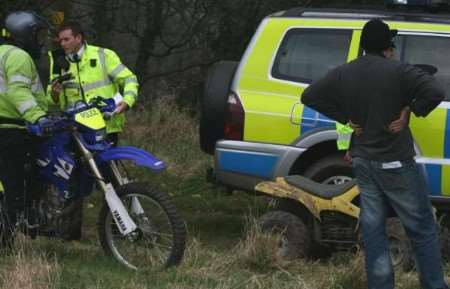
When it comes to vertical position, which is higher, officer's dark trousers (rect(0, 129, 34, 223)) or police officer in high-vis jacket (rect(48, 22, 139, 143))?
police officer in high-vis jacket (rect(48, 22, 139, 143))

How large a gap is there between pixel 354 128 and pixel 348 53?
1.91 meters

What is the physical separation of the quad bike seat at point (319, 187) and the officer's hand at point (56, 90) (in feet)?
5.80

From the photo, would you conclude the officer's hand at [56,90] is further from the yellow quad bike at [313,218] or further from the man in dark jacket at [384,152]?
the man in dark jacket at [384,152]

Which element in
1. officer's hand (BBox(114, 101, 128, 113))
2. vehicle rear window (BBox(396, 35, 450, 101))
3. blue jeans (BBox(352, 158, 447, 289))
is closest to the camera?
blue jeans (BBox(352, 158, 447, 289))

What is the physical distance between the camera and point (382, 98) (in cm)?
530

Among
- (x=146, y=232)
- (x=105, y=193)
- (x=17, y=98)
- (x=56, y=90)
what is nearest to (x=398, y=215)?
(x=146, y=232)

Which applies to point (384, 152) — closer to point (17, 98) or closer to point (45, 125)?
point (45, 125)

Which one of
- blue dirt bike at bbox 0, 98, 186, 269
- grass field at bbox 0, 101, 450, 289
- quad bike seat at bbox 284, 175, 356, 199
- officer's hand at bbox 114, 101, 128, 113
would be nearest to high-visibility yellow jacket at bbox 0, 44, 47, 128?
blue dirt bike at bbox 0, 98, 186, 269

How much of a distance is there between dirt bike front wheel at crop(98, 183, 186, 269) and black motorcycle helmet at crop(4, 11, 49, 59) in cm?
114

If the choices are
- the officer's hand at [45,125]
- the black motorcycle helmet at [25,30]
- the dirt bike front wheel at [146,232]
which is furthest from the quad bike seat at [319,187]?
the black motorcycle helmet at [25,30]

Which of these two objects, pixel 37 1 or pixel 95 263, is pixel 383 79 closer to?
pixel 95 263

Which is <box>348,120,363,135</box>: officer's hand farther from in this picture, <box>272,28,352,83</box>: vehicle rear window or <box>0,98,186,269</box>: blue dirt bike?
<box>272,28,352,83</box>: vehicle rear window

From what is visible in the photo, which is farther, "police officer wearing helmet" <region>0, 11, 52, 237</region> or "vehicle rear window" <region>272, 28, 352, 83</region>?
"vehicle rear window" <region>272, 28, 352, 83</region>

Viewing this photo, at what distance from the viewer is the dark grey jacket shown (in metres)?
5.23
